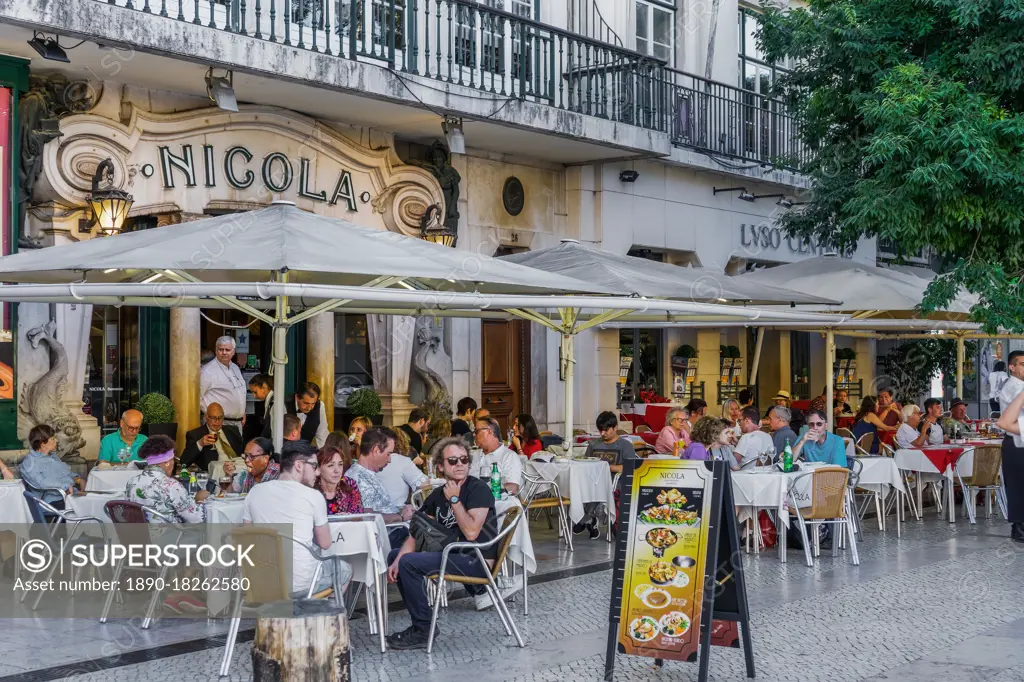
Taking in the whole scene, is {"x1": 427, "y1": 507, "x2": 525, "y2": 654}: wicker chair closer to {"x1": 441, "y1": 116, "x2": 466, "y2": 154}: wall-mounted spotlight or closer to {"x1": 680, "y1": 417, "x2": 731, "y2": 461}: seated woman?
{"x1": 680, "y1": 417, "x2": 731, "y2": 461}: seated woman

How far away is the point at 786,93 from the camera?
19578 millimetres

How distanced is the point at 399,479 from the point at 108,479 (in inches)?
100

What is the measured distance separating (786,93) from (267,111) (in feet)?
29.7

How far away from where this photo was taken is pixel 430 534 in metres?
8.15

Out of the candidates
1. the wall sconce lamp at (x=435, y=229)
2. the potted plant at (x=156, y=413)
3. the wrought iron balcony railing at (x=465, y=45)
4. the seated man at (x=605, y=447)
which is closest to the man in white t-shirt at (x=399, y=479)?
the seated man at (x=605, y=447)

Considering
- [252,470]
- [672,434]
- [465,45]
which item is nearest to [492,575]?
[252,470]

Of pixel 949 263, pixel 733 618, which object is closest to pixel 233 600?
pixel 733 618

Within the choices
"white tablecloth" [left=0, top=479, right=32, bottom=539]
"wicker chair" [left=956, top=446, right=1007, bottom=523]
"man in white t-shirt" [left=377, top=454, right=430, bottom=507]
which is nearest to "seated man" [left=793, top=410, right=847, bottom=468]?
"wicker chair" [left=956, top=446, right=1007, bottom=523]

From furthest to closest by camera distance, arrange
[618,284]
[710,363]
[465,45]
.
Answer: [710,363] → [465,45] → [618,284]

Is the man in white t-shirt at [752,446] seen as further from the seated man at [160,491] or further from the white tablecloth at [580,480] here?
the seated man at [160,491]

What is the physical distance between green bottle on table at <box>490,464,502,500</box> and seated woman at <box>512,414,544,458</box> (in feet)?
9.32

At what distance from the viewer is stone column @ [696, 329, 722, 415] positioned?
2139 cm

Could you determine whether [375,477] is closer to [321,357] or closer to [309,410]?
[309,410]

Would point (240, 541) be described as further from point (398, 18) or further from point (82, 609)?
point (398, 18)
